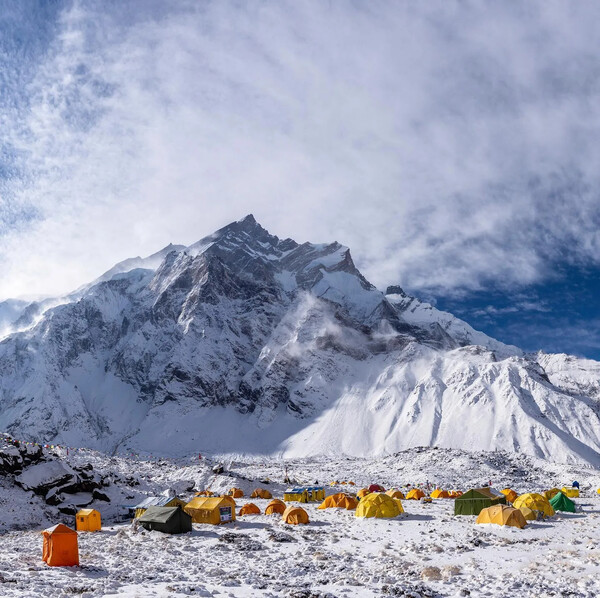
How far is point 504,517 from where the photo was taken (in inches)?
1186

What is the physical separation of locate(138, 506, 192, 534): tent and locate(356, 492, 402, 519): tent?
40.1ft

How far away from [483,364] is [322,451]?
6015cm

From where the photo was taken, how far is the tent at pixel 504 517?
29.9m

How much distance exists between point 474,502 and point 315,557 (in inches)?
742

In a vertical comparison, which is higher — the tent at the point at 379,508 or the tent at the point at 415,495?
the tent at the point at 379,508

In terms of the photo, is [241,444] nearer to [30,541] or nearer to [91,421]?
[91,421]

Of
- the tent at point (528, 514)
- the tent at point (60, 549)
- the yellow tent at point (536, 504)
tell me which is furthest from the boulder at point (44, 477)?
the yellow tent at point (536, 504)

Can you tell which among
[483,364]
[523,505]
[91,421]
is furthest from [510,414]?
[91,421]

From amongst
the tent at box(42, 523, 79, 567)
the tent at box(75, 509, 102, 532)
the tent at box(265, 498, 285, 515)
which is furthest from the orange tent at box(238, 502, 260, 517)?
the tent at box(42, 523, 79, 567)

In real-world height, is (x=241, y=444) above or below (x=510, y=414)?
below

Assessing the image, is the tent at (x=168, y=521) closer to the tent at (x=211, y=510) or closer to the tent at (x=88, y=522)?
the tent at (x=211, y=510)

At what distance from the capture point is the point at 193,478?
202 feet

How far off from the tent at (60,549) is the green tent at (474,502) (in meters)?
26.5

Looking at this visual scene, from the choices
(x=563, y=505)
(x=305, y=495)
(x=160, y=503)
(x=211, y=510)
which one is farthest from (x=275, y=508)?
(x=563, y=505)
